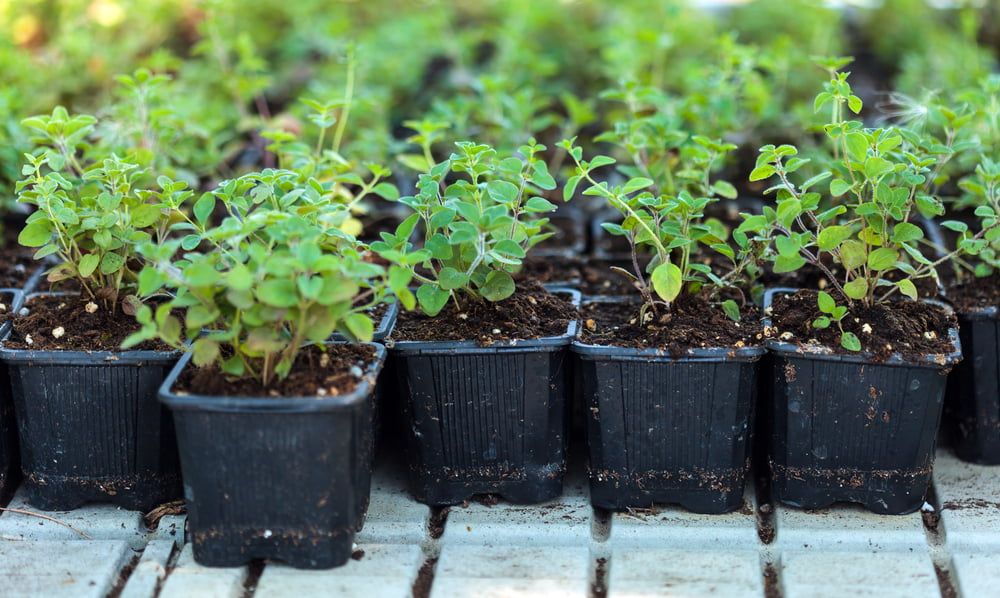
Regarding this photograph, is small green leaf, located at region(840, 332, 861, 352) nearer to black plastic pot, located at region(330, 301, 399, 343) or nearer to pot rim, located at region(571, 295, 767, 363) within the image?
pot rim, located at region(571, 295, 767, 363)

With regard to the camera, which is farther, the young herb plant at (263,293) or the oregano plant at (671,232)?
the oregano plant at (671,232)

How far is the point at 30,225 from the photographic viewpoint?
7.97 ft

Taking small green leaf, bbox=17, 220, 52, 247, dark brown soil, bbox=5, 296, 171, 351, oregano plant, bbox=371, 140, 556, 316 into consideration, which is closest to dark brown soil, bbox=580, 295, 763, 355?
oregano plant, bbox=371, 140, 556, 316

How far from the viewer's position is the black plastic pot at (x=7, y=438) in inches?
99.0

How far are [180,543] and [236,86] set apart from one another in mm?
1652

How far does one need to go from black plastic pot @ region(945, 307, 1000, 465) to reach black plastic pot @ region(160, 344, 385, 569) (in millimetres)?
1350

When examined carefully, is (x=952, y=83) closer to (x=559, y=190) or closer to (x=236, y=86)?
(x=559, y=190)

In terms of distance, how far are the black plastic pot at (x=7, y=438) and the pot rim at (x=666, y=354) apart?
1.26m

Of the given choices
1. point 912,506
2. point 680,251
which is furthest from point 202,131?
point 912,506

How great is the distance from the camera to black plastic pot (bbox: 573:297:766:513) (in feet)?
7.77

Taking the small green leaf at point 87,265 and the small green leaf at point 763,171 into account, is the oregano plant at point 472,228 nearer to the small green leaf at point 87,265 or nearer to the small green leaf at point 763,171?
the small green leaf at point 763,171

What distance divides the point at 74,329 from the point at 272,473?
0.62m

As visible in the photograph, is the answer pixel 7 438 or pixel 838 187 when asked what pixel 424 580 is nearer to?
Answer: pixel 7 438

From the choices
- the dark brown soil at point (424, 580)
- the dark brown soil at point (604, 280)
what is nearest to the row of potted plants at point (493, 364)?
the dark brown soil at point (424, 580)
